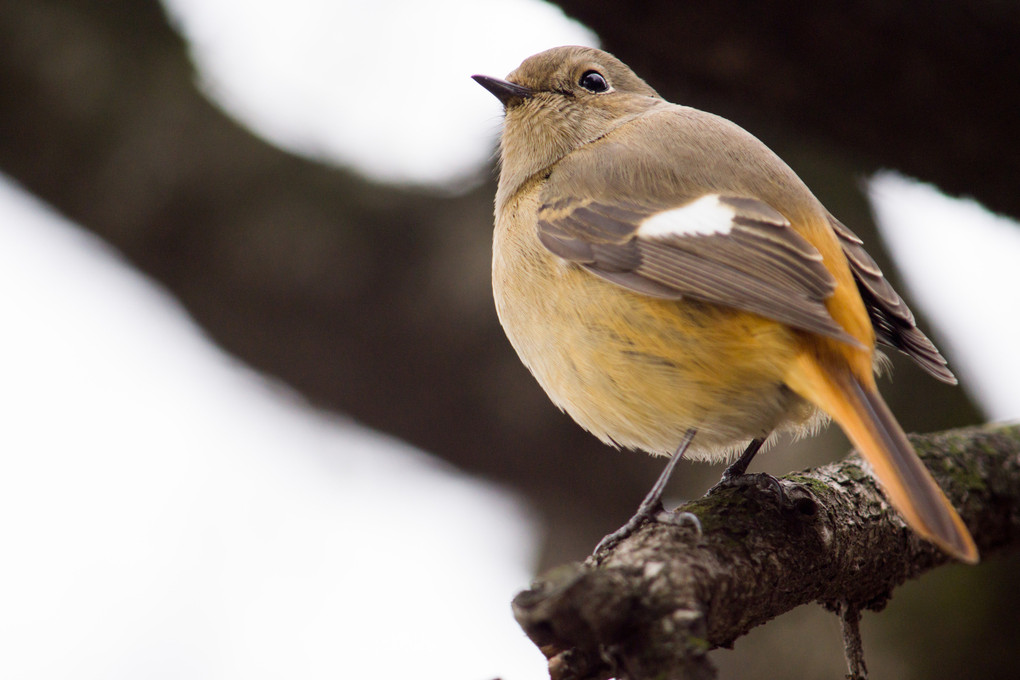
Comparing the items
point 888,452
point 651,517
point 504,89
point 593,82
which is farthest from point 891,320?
point 504,89

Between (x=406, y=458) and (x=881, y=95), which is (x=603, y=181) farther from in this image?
(x=406, y=458)

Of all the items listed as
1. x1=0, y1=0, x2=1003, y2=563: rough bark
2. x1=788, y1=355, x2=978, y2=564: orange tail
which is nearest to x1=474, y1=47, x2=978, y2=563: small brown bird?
x1=788, y1=355, x2=978, y2=564: orange tail

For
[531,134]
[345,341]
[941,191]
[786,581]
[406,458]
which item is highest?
[531,134]

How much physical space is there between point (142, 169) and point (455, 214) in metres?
1.21

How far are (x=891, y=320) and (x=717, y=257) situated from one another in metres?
0.65

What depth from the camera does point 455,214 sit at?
11.1 ft

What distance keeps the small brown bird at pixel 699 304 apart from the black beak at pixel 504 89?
1.29 ft

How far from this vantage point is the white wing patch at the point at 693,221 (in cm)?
220

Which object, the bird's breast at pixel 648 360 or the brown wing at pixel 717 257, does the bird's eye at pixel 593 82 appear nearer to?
the brown wing at pixel 717 257

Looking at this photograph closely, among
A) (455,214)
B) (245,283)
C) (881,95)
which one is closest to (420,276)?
(455,214)

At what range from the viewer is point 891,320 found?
7.73ft

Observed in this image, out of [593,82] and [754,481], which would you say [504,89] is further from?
[754,481]

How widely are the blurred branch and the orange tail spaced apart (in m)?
0.27

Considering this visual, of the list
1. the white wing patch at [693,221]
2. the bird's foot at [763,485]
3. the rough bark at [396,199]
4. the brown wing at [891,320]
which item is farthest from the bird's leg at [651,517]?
the rough bark at [396,199]
